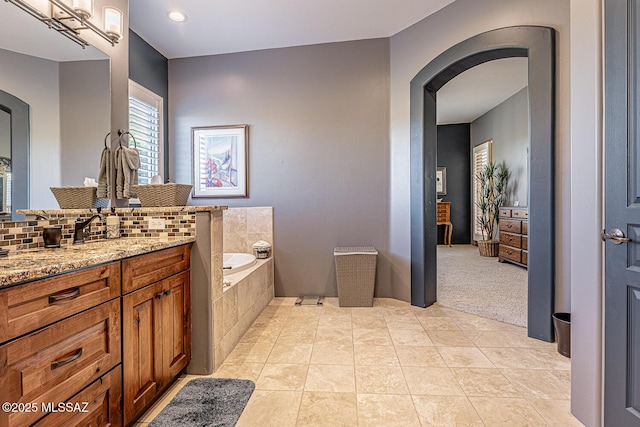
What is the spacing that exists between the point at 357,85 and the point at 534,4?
163 centimetres

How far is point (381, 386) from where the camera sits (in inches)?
69.4

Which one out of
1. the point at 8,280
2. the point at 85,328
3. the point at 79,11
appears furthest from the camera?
the point at 79,11

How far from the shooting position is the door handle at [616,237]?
124cm

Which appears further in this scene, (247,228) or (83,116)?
(247,228)

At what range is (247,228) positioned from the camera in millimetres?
3574

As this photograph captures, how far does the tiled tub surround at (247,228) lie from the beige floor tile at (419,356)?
74.9 inches

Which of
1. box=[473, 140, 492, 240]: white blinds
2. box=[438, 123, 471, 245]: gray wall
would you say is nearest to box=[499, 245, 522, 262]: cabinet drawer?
box=[473, 140, 492, 240]: white blinds

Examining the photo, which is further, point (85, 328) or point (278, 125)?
point (278, 125)

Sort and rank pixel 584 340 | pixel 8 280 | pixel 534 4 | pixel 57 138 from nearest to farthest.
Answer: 1. pixel 8 280
2. pixel 584 340
3. pixel 57 138
4. pixel 534 4

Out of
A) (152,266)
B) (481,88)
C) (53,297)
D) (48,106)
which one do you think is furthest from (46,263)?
(481,88)

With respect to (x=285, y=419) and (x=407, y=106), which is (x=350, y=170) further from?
(x=285, y=419)

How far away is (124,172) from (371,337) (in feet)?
7.19

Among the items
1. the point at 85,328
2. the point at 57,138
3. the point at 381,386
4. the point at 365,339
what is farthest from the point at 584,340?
the point at 57,138

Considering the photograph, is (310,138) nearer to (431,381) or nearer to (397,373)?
(397,373)
